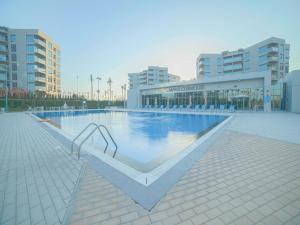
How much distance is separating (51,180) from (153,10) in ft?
61.0

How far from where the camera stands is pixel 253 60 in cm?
4809

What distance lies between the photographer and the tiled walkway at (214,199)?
212cm

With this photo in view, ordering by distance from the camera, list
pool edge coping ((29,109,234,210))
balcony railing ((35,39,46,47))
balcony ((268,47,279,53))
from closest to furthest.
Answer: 1. pool edge coping ((29,109,234,210))
2. balcony railing ((35,39,46,47))
3. balcony ((268,47,279,53))

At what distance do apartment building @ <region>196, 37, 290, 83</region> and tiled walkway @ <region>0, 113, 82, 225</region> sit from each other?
160 ft

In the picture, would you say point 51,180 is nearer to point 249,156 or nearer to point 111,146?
point 111,146

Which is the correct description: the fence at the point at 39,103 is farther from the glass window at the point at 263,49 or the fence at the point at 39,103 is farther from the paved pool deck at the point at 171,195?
the glass window at the point at 263,49

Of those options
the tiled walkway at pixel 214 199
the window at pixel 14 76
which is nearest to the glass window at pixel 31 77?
the window at pixel 14 76

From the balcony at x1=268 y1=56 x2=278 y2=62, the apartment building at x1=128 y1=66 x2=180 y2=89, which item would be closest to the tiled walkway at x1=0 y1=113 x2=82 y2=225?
the balcony at x1=268 y1=56 x2=278 y2=62

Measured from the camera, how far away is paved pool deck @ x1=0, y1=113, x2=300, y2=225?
2145 millimetres

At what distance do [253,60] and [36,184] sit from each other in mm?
57678

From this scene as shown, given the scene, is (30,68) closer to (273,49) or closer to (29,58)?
(29,58)

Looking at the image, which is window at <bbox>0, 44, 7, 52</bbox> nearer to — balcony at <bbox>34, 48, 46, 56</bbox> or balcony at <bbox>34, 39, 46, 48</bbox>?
balcony at <bbox>34, 48, 46, 56</bbox>

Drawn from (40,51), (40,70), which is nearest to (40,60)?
(40,51)

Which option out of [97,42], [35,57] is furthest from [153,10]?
[35,57]
